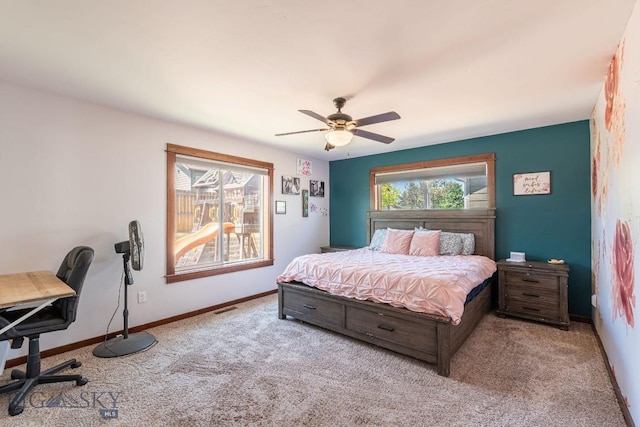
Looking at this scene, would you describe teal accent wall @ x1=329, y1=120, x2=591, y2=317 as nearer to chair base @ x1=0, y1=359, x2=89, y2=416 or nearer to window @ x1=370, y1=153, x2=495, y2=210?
window @ x1=370, y1=153, x2=495, y2=210

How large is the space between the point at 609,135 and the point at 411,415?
2.68m

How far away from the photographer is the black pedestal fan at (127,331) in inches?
107

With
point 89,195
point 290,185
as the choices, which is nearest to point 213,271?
point 89,195

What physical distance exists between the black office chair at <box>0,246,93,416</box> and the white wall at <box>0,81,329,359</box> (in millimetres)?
616

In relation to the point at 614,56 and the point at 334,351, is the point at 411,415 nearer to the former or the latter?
the point at 334,351

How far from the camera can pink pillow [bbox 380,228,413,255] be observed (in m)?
4.32

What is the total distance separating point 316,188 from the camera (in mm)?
5746

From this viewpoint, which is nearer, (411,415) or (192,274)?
(411,415)

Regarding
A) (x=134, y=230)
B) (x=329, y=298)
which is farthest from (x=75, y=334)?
(x=329, y=298)

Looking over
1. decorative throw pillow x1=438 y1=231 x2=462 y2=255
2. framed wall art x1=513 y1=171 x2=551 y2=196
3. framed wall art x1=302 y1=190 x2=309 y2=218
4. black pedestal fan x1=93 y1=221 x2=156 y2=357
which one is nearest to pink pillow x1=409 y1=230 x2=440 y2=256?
decorative throw pillow x1=438 y1=231 x2=462 y2=255

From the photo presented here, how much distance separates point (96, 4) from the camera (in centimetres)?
160

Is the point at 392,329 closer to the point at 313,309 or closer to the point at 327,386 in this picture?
the point at 327,386

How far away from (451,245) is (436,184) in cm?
112
